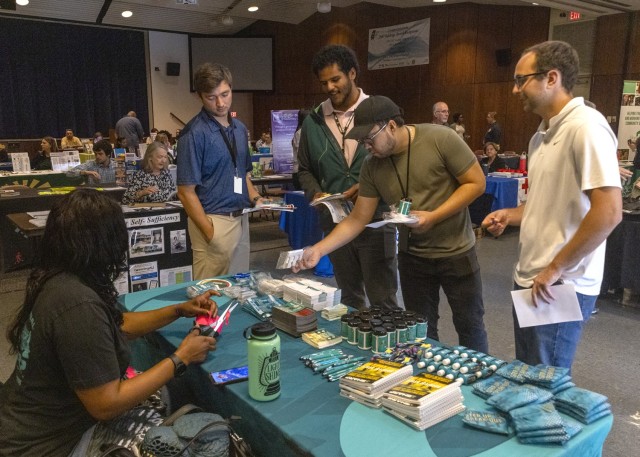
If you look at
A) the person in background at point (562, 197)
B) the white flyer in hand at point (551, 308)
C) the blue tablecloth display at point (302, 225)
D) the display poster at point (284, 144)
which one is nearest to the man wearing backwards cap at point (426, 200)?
the person in background at point (562, 197)

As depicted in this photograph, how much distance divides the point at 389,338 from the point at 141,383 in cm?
70

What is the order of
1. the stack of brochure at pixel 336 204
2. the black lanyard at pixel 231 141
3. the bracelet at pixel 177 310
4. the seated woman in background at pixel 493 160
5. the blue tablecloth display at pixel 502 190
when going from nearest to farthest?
1. the bracelet at pixel 177 310
2. the stack of brochure at pixel 336 204
3. the black lanyard at pixel 231 141
4. the blue tablecloth display at pixel 502 190
5. the seated woman in background at pixel 493 160

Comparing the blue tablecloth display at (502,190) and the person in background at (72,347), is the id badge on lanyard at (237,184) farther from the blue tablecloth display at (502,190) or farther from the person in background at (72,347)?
the blue tablecloth display at (502,190)

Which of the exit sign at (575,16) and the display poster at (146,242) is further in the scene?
the exit sign at (575,16)

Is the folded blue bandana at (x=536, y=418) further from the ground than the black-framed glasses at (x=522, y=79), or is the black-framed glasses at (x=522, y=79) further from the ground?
the black-framed glasses at (x=522, y=79)

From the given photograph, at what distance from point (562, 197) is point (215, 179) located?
5.57 feet

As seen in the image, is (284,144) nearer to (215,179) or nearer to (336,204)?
(215,179)

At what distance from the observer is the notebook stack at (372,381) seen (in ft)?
3.97

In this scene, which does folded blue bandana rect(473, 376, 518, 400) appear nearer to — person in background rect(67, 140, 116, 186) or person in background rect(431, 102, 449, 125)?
person in background rect(67, 140, 116, 186)

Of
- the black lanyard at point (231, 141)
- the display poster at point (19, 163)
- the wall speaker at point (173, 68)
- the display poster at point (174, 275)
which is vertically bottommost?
the display poster at point (174, 275)

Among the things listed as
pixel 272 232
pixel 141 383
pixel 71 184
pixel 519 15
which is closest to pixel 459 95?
pixel 519 15

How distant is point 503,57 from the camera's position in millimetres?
10094

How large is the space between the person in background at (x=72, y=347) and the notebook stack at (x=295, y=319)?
42 centimetres

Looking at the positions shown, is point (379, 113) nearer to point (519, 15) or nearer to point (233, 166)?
point (233, 166)
